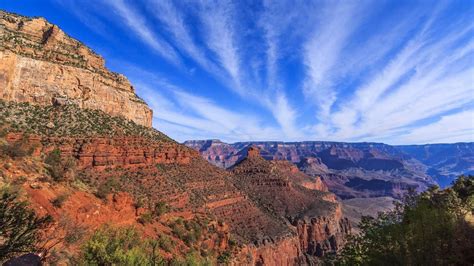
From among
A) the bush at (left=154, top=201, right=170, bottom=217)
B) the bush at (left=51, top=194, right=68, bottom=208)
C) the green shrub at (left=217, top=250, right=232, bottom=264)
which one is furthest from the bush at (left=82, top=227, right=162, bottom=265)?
the green shrub at (left=217, top=250, right=232, bottom=264)

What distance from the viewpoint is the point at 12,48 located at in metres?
47.5

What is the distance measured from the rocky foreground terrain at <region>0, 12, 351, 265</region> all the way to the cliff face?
0.17 metres

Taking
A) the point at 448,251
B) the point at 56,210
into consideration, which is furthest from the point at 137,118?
the point at 448,251

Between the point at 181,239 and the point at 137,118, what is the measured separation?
4011cm

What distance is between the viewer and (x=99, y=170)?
144 feet

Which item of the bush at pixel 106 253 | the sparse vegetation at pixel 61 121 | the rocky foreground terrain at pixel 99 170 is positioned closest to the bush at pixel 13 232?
the rocky foreground terrain at pixel 99 170

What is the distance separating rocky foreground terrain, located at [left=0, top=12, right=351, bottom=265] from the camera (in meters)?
26.8

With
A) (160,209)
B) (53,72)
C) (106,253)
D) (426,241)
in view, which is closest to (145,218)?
(160,209)

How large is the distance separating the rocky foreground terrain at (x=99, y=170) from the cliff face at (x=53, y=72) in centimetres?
17

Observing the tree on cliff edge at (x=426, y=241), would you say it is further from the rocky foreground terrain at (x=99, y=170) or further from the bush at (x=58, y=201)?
the bush at (x=58, y=201)

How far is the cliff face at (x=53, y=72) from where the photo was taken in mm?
47250

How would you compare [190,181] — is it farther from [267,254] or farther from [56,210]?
[56,210]

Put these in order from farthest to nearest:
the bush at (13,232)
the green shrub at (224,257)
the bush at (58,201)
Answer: the green shrub at (224,257) → the bush at (58,201) → the bush at (13,232)

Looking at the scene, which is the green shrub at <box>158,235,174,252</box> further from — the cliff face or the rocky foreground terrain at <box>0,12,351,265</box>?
the cliff face
